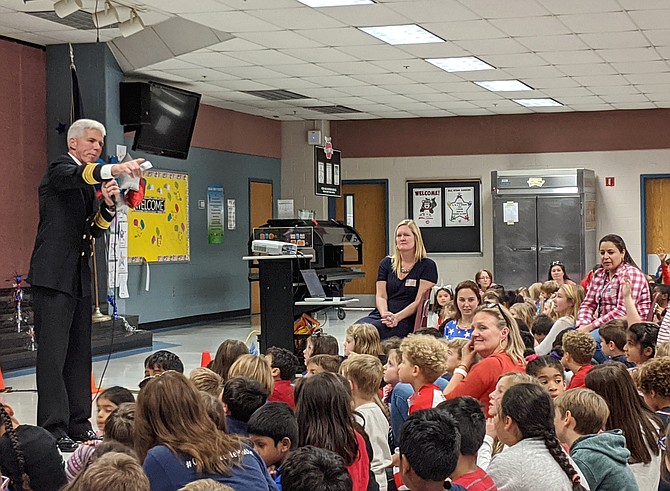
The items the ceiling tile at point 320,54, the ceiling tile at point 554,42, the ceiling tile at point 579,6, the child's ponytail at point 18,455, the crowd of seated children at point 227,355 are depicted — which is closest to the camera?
the child's ponytail at point 18,455

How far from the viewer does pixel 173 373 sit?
9.71 ft

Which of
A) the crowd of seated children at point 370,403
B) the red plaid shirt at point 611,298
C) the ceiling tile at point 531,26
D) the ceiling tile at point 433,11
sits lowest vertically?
the crowd of seated children at point 370,403

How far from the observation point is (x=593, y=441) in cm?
328

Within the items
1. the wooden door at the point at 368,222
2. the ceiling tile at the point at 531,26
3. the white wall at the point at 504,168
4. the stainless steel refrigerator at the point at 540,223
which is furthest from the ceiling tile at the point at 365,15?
the wooden door at the point at 368,222

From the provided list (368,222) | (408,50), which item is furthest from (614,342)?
(368,222)

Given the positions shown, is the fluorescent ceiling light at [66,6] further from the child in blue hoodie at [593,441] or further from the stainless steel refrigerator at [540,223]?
the stainless steel refrigerator at [540,223]

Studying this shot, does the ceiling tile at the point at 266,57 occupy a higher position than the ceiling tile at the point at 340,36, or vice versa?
the ceiling tile at the point at 266,57

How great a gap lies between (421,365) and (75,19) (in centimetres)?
705

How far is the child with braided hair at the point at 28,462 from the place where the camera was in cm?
302

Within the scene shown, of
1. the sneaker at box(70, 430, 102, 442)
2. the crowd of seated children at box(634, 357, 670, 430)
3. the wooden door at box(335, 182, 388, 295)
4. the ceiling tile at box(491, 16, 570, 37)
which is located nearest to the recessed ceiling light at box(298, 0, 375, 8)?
the ceiling tile at box(491, 16, 570, 37)

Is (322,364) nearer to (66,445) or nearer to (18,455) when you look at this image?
(66,445)

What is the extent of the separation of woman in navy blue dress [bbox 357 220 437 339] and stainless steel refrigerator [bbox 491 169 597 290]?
9.31 meters

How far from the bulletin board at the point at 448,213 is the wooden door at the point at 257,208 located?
98.6 inches

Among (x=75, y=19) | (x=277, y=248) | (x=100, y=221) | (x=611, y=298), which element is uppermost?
(x=75, y=19)
